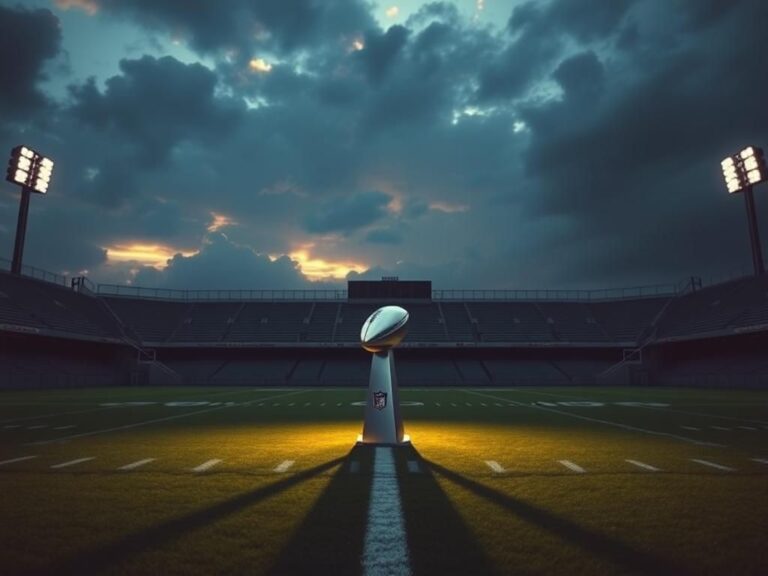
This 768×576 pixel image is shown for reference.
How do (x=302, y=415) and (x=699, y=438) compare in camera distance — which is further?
(x=302, y=415)

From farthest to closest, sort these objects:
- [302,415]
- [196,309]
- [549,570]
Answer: [196,309] < [302,415] < [549,570]

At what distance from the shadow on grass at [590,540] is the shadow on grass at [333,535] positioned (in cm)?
138

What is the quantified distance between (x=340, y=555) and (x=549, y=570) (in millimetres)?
1451

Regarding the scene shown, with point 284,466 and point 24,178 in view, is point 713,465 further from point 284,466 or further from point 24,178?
point 24,178

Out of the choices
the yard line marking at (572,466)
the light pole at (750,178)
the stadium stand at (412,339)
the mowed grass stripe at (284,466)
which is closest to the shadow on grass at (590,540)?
the yard line marking at (572,466)

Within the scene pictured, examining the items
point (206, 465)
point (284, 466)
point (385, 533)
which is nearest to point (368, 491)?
point (385, 533)

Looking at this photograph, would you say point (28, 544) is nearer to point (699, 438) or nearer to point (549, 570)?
point (549, 570)

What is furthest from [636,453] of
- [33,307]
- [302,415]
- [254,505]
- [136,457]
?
[33,307]

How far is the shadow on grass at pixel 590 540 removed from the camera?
11.1 feet

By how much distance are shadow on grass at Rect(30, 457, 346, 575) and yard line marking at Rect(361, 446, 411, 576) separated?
1115 millimetres

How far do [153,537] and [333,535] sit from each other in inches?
56.8

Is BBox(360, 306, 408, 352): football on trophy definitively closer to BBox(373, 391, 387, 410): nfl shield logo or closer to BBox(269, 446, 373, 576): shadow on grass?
BBox(373, 391, 387, 410): nfl shield logo

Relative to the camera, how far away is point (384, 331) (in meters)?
8.52

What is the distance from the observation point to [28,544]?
384 centimetres
